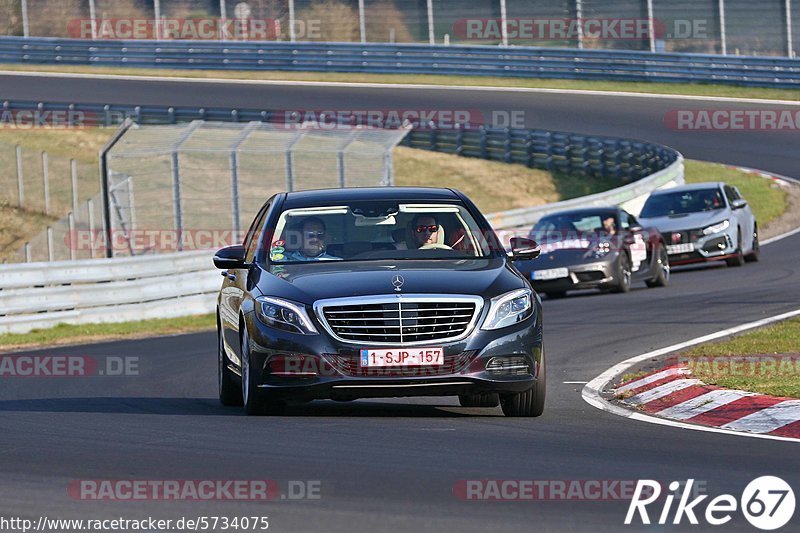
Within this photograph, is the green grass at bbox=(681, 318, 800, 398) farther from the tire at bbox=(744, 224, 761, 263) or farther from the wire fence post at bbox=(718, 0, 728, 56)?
the wire fence post at bbox=(718, 0, 728, 56)

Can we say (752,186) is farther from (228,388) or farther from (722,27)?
(228,388)

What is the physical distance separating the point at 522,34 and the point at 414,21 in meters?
3.32

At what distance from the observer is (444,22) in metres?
44.8

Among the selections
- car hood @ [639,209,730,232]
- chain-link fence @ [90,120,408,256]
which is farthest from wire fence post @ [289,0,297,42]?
car hood @ [639,209,730,232]

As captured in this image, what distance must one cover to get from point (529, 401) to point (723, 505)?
10.9ft

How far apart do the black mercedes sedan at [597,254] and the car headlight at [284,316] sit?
11808mm

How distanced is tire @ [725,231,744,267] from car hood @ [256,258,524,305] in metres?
14.5

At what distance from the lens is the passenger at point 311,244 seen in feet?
34.0

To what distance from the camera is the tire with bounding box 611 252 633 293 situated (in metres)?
21.1

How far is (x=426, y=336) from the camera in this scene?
9391 mm

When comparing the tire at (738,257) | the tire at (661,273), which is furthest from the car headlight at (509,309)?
the tire at (738,257)

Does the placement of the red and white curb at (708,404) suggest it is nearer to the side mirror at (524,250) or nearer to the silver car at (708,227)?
the side mirror at (524,250)

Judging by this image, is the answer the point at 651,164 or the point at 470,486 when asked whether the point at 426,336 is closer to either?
the point at 470,486

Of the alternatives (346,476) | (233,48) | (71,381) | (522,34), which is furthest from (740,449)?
(233,48)
